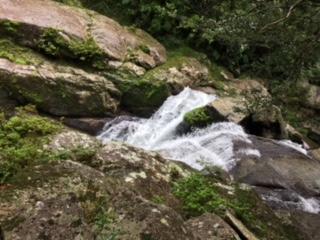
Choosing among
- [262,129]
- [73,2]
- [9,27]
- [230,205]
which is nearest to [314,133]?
[262,129]

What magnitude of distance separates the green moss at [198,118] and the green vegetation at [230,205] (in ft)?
14.7

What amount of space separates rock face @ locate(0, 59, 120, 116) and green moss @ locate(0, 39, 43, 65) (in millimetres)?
151

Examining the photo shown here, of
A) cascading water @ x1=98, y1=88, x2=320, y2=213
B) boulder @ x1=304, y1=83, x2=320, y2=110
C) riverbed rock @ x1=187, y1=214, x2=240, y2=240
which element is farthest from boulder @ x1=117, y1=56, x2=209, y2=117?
riverbed rock @ x1=187, y1=214, x2=240, y2=240

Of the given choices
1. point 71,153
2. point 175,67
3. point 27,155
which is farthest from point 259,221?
point 175,67

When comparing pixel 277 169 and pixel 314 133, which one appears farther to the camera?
pixel 314 133

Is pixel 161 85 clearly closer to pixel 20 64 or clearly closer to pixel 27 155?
pixel 20 64

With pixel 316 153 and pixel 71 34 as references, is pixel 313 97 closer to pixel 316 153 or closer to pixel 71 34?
pixel 316 153

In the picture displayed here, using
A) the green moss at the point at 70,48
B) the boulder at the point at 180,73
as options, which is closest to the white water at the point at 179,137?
the boulder at the point at 180,73

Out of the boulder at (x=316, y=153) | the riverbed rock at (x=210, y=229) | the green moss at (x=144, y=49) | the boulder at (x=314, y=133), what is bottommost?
the boulder at (x=314, y=133)

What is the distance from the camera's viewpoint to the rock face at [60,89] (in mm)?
9773

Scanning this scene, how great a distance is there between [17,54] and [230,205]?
6.20 meters

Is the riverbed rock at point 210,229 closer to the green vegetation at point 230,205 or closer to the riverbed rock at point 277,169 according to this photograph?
the green vegetation at point 230,205

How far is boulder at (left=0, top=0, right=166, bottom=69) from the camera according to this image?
10688mm

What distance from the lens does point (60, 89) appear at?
33.4ft
